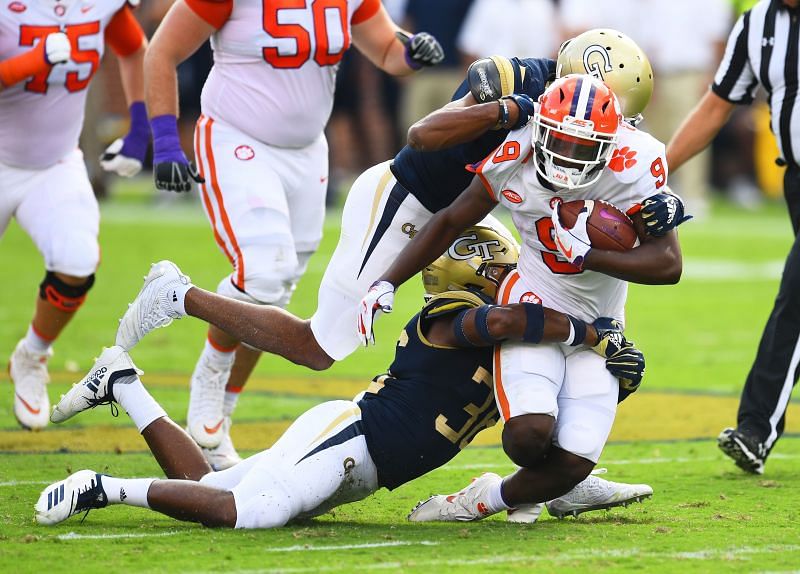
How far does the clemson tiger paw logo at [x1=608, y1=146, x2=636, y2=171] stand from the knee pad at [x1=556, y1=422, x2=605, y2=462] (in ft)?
2.85

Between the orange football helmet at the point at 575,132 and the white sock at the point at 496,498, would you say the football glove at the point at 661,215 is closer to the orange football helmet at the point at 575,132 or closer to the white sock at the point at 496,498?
the orange football helmet at the point at 575,132

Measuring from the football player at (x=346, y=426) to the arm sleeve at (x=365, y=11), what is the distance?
1.87 m

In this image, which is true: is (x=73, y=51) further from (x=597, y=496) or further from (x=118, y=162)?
(x=597, y=496)

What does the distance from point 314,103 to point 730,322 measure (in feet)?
17.0

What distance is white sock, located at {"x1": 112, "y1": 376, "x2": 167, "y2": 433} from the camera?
4969 mm

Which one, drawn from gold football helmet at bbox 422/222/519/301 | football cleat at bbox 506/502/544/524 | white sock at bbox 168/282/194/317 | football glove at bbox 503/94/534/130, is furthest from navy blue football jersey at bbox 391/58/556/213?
football cleat at bbox 506/502/544/524

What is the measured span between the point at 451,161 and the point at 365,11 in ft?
4.77

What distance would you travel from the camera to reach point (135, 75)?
7.09 meters

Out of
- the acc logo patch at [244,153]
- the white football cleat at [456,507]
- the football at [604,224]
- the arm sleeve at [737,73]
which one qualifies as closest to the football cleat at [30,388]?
the acc logo patch at [244,153]

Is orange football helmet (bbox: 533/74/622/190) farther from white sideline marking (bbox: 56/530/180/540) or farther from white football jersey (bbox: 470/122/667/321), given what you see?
white sideline marking (bbox: 56/530/180/540)

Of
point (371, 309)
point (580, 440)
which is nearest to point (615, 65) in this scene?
point (371, 309)

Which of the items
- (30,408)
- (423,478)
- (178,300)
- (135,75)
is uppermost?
(135,75)

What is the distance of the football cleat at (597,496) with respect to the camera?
4.97m

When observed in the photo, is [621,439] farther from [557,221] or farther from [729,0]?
[729,0]
